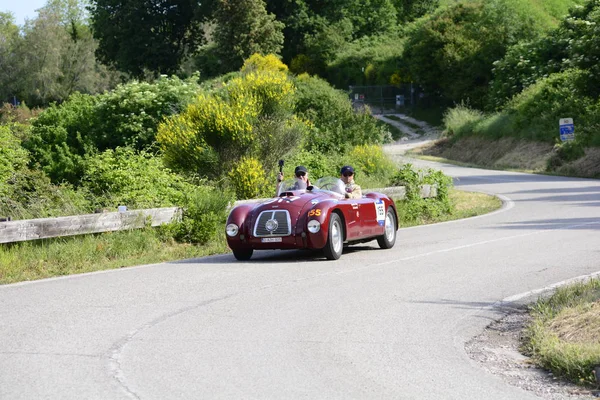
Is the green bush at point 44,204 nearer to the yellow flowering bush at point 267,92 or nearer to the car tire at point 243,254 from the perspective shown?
the car tire at point 243,254

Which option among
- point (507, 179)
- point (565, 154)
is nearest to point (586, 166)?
point (565, 154)

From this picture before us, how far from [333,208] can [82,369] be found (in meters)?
→ 7.88

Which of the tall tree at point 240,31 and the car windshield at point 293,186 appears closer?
the car windshield at point 293,186

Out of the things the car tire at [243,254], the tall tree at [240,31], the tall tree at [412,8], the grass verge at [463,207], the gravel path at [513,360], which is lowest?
the grass verge at [463,207]

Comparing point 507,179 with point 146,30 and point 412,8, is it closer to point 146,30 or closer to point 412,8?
point 146,30

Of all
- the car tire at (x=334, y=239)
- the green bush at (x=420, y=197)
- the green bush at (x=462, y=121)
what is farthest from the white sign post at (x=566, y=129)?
the car tire at (x=334, y=239)

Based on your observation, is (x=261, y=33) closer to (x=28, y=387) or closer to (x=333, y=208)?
(x=333, y=208)

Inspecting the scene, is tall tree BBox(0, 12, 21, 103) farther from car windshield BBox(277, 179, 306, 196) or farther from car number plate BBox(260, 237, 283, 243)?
car number plate BBox(260, 237, 283, 243)

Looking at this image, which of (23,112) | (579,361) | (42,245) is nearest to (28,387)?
(579,361)

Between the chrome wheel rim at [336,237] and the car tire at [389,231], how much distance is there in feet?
5.05

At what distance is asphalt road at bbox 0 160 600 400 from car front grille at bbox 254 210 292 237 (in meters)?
0.46

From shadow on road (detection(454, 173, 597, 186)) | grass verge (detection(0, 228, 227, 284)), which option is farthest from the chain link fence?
grass verge (detection(0, 228, 227, 284))

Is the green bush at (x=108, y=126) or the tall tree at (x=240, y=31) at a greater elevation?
the tall tree at (x=240, y=31)

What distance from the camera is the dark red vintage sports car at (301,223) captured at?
14859 millimetres
